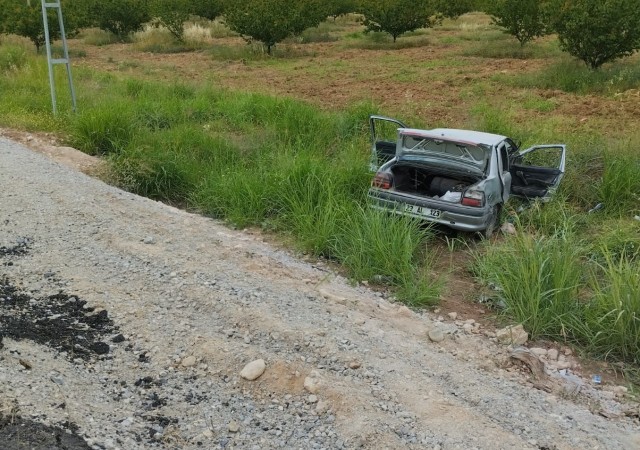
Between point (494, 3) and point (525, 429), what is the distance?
68.9ft

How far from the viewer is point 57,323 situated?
4.47 m

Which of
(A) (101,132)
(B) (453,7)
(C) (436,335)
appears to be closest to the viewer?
(C) (436,335)

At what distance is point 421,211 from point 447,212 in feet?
0.93

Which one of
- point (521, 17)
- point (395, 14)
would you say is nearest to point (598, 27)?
point (521, 17)

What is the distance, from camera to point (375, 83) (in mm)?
15969

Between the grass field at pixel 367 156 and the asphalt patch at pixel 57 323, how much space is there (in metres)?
2.62

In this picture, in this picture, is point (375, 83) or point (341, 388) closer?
point (341, 388)

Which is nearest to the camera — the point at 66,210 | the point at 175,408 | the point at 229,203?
the point at 175,408

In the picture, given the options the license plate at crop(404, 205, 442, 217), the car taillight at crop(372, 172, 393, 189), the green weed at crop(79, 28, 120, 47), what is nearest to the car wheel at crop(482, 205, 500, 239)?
the license plate at crop(404, 205, 442, 217)

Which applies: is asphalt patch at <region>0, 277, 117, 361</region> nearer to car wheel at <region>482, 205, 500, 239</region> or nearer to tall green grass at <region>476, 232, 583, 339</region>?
tall green grass at <region>476, 232, 583, 339</region>

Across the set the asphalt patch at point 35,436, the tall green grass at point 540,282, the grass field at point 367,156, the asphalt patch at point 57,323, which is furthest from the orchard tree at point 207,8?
the asphalt patch at point 35,436

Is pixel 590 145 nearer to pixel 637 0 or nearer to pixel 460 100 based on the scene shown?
pixel 460 100

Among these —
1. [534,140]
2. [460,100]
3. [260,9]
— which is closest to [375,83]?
[460,100]

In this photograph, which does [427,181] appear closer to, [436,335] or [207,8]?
[436,335]
